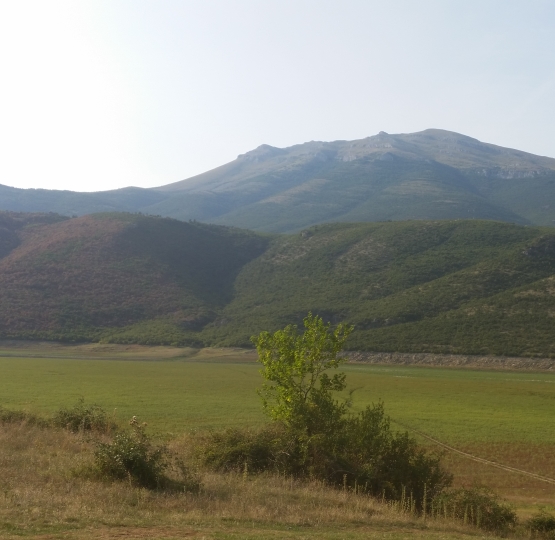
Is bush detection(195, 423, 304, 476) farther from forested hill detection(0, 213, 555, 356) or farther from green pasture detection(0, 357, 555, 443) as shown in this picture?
forested hill detection(0, 213, 555, 356)

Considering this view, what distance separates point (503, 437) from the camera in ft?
103

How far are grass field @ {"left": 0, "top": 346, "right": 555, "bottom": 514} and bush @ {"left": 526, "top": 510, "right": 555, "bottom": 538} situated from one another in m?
3.14

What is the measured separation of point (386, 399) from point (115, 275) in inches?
3373

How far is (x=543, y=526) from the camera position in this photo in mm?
15789

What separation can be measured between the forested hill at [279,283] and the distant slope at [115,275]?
12.7 inches

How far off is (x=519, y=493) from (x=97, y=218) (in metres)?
145

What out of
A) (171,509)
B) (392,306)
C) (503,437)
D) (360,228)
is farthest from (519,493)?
(360,228)

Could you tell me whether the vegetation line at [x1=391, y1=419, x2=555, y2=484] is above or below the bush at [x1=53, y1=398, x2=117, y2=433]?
below

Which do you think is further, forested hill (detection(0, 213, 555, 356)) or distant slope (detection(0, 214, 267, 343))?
distant slope (detection(0, 214, 267, 343))

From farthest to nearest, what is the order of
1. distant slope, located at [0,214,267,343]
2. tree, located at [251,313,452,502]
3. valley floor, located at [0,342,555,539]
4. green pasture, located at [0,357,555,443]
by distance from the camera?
1. distant slope, located at [0,214,267,343]
2. green pasture, located at [0,357,555,443]
3. tree, located at [251,313,452,502]
4. valley floor, located at [0,342,555,539]

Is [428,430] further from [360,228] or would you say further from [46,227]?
[46,227]

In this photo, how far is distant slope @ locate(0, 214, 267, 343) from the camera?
→ 100000 mm

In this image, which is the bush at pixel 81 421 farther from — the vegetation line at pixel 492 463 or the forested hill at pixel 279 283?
the forested hill at pixel 279 283

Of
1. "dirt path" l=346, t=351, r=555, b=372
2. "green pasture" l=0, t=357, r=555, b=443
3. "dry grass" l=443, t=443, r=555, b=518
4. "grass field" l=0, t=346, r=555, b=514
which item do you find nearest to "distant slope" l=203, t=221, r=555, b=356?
"dirt path" l=346, t=351, r=555, b=372
